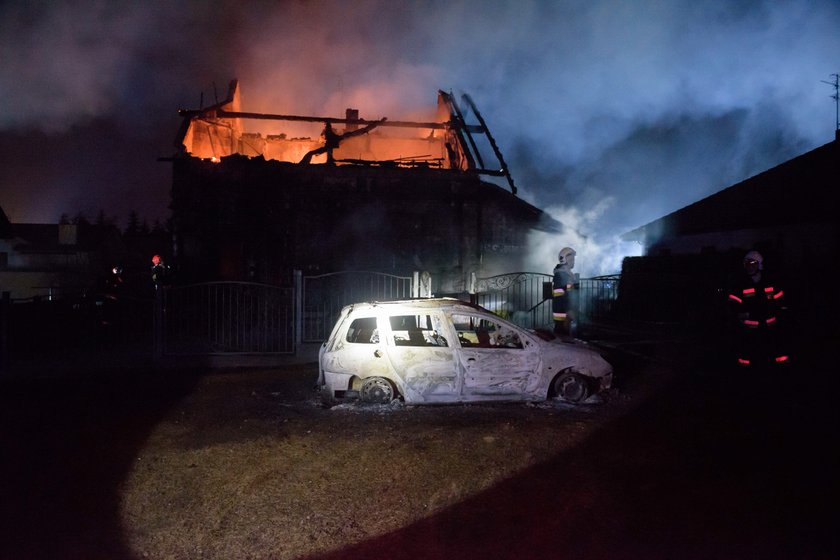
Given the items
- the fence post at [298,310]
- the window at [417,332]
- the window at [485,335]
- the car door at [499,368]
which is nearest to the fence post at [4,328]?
the fence post at [298,310]

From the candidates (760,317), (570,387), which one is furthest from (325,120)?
(760,317)

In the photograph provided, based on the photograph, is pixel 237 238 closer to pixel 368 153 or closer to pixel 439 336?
pixel 368 153

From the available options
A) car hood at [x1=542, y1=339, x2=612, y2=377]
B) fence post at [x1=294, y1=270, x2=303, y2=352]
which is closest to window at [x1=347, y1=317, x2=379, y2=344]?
car hood at [x1=542, y1=339, x2=612, y2=377]

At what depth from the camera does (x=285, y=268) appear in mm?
17766

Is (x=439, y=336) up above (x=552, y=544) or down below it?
above

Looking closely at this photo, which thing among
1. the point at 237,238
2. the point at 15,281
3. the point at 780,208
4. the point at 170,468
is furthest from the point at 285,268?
the point at 15,281

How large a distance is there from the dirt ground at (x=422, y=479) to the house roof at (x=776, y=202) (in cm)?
968

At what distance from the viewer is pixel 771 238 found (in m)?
15.8

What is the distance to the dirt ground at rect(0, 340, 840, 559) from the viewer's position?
390 cm

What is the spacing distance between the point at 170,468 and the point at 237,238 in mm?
13133

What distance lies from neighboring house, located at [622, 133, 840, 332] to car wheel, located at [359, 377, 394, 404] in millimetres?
8222

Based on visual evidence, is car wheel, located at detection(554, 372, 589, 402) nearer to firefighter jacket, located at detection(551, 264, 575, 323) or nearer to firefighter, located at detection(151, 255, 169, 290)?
firefighter jacket, located at detection(551, 264, 575, 323)

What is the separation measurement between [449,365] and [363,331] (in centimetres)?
124

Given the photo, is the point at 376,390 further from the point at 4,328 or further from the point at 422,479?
the point at 4,328
